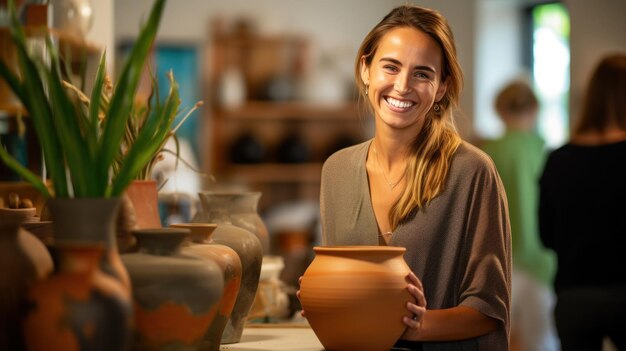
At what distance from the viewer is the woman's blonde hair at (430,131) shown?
6.73 feet

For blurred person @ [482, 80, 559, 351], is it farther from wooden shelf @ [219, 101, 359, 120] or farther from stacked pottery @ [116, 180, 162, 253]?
stacked pottery @ [116, 180, 162, 253]

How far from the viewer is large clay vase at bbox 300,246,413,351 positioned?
1.57 meters

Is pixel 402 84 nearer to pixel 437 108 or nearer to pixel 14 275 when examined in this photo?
pixel 437 108

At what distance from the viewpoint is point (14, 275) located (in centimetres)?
121

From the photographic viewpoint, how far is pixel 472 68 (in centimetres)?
830

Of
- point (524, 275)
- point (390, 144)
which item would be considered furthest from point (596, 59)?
point (390, 144)

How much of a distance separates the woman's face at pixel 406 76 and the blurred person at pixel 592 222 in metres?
1.29

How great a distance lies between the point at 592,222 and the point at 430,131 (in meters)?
1.31

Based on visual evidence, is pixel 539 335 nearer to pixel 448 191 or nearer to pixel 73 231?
pixel 448 191

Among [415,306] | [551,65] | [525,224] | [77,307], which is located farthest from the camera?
[551,65]

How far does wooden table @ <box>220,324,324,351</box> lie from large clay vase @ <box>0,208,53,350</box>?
63 centimetres

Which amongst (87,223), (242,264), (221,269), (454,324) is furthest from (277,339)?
(87,223)

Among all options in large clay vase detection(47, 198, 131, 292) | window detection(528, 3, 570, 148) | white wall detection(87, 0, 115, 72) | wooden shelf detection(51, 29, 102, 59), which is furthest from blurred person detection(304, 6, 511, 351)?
window detection(528, 3, 570, 148)

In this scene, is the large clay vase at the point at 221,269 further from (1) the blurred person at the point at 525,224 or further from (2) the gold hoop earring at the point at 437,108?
(1) the blurred person at the point at 525,224
